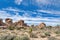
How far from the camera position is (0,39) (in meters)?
22.4

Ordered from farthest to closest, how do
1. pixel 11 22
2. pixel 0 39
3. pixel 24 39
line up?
pixel 11 22 → pixel 24 39 → pixel 0 39

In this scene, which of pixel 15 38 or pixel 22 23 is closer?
pixel 15 38

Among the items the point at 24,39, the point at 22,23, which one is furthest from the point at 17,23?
the point at 24,39

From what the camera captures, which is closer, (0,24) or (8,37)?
(8,37)

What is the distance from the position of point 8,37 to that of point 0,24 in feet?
371

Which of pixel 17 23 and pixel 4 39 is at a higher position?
pixel 4 39

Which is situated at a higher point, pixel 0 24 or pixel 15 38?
pixel 15 38

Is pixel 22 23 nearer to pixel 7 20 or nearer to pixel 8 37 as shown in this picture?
pixel 7 20

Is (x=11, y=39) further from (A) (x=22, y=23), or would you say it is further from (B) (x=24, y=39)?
(A) (x=22, y=23)

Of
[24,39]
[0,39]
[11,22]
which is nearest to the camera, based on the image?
[0,39]

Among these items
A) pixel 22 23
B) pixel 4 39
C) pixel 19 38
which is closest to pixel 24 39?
pixel 19 38

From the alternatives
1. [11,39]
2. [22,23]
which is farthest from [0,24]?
[11,39]

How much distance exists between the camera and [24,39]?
23875mm

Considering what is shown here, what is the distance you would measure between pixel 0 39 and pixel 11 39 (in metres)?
1.74
